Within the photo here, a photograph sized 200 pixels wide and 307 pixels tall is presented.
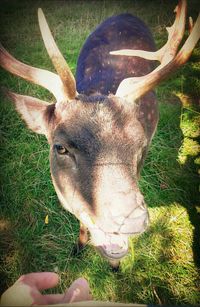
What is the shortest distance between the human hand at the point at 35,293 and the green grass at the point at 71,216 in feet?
0.71

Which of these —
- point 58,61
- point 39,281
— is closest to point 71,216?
point 39,281

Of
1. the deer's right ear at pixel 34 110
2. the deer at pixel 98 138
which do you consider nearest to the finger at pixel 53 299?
the deer at pixel 98 138

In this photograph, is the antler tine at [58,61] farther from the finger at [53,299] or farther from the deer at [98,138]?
the finger at [53,299]

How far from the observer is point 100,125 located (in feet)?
3.48

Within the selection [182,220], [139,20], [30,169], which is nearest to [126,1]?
[139,20]

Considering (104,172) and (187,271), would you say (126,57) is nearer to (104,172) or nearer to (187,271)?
(104,172)

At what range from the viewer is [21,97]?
1.21 metres

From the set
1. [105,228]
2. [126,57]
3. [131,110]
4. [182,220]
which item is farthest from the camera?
[126,57]

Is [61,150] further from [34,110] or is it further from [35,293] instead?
[35,293]

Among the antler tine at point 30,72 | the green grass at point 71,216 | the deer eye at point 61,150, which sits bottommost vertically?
the green grass at point 71,216

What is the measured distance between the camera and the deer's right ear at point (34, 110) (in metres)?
1.22

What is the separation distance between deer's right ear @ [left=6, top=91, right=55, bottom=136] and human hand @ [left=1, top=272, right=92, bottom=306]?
0.50 metres

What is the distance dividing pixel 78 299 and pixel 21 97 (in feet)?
2.24

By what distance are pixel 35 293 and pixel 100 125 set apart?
0.53 metres
